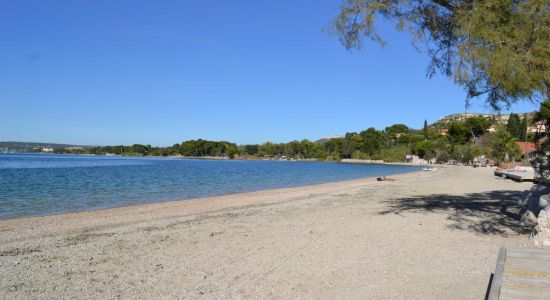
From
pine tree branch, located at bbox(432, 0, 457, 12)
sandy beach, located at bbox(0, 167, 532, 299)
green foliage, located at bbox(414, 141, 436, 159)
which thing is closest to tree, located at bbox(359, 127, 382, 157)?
green foliage, located at bbox(414, 141, 436, 159)

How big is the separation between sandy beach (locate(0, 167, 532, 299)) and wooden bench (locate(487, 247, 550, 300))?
3.24ft

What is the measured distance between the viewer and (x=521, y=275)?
3732 millimetres

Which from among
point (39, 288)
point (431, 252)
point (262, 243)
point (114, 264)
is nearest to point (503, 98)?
point (431, 252)

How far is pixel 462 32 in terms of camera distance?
8609 mm

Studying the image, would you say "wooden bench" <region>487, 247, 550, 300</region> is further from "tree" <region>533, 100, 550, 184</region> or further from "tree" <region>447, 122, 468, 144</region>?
"tree" <region>447, 122, 468, 144</region>

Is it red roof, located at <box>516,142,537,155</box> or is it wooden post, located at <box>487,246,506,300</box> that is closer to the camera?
wooden post, located at <box>487,246,506,300</box>

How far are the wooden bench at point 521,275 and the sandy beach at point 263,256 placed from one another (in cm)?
99

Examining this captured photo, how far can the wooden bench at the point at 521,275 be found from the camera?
10.9ft

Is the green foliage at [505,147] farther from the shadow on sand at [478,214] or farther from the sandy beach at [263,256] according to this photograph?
the sandy beach at [263,256]

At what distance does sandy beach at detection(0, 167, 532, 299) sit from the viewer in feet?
18.0

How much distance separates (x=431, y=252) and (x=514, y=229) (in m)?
3.17

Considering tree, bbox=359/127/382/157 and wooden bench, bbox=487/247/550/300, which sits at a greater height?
tree, bbox=359/127/382/157

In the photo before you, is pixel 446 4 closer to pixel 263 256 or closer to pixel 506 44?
pixel 506 44

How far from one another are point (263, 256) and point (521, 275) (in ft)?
14.2
